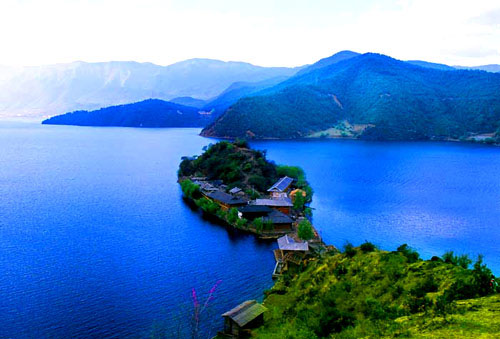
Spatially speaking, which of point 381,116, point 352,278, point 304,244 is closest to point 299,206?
point 304,244

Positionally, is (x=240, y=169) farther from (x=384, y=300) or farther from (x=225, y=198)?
(x=384, y=300)

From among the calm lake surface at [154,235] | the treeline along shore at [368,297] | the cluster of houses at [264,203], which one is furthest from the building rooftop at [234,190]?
the treeline along shore at [368,297]

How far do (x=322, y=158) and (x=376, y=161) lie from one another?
15.4m

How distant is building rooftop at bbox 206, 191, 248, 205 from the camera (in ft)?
170

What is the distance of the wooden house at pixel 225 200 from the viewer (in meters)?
51.4

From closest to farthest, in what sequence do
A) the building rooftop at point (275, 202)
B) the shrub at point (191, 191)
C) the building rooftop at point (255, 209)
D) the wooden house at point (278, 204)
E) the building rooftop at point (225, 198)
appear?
1. the building rooftop at point (255, 209)
2. the wooden house at point (278, 204)
3. the building rooftop at point (275, 202)
4. the building rooftop at point (225, 198)
5. the shrub at point (191, 191)

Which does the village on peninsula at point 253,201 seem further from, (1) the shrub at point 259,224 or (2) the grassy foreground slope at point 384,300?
(2) the grassy foreground slope at point 384,300

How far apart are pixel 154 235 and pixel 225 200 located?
1307 centimetres

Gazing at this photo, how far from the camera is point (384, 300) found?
63.9ft

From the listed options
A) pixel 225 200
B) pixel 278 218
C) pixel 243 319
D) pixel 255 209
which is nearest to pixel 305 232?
pixel 278 218

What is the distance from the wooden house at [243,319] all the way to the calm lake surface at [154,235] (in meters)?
2.72

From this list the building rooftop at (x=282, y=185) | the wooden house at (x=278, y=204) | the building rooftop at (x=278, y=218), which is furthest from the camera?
the building rooftop at (x=282, y=185)

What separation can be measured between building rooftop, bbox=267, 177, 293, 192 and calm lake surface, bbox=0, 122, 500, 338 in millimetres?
5620

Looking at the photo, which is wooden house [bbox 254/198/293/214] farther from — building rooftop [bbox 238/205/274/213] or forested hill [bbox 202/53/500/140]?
forested hill [bbox 202/53/500/140]
